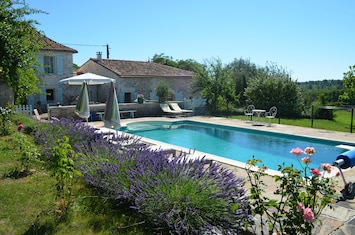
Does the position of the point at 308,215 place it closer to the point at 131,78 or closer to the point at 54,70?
the point at 54,70

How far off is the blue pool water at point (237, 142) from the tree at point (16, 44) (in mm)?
5646

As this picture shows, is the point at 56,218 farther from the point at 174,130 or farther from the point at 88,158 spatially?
the point at 174,130

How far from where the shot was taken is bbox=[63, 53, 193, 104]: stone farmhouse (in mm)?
22328

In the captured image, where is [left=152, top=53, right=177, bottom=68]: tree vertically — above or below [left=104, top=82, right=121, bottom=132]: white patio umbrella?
above

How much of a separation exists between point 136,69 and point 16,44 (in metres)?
14.9

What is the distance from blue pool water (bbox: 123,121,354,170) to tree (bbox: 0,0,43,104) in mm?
Result: 5646

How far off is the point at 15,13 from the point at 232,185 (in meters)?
9.82

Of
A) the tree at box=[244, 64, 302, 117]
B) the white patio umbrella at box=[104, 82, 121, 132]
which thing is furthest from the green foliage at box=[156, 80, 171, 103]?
the white patio umbrella at box=[104, 82, 121, 132]

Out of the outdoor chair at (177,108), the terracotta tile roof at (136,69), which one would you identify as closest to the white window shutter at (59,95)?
the terracotta tile roof at (136,69)

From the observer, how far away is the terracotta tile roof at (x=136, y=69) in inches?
896

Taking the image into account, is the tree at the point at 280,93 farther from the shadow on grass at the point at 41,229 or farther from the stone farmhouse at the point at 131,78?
the shadow on grass at the point at 41,229

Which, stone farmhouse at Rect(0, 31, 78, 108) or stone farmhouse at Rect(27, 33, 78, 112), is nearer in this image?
stone farmhouse at Rect(0, 31, 78, 108)

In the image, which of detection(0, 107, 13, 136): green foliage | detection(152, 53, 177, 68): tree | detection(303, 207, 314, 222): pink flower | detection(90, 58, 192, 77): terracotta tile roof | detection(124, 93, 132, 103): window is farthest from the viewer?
detection(152, 53, 177, 68): tree

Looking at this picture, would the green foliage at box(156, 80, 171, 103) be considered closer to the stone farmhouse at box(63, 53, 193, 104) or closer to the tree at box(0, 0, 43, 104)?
the stone farmhouse at box(63, 53, 193, 104)
